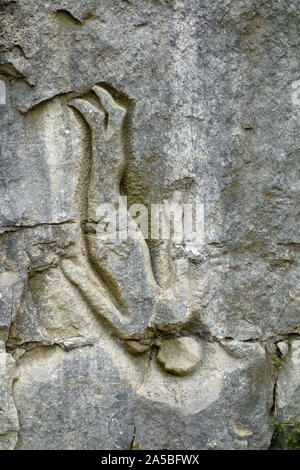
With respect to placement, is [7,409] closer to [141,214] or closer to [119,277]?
[119,277]

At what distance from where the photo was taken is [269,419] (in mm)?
2598

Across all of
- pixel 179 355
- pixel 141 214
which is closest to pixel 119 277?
pixel 141 214

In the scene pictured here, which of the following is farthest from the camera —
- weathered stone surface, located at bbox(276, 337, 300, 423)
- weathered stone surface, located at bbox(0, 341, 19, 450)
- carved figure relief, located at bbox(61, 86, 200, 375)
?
weathered stone surface, located at bbox(276, 337, 300, 423)

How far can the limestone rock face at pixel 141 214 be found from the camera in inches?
89.6

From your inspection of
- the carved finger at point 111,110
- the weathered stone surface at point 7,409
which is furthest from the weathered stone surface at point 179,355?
Result: the carved finger at point 111,110

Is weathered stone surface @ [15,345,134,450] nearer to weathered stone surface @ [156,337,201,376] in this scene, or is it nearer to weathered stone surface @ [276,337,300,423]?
weathered stone surface @ [156,337,201,376]

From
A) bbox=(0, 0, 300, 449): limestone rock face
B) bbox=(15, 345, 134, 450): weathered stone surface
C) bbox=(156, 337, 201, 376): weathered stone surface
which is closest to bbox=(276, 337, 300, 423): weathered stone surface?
bbox=(0, 0, 300, 449): limestone rock face

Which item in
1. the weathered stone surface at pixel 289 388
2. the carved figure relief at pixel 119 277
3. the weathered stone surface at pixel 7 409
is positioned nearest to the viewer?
the weathered stone surface at pixel 7 409

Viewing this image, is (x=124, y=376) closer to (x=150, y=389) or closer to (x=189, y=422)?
Result: (x=150, y=389)

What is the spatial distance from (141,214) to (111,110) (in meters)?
0.43

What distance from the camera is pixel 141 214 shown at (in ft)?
8.11

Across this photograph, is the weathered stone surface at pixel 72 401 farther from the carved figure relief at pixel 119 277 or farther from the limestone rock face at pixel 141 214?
the carved figure relief at pixel 119 277

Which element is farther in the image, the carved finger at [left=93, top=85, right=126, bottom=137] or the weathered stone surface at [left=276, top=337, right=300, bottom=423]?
the weathered stone surface at [left=276, top=337, right=300, bottom=423]

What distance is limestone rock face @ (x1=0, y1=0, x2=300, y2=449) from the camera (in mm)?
2275
